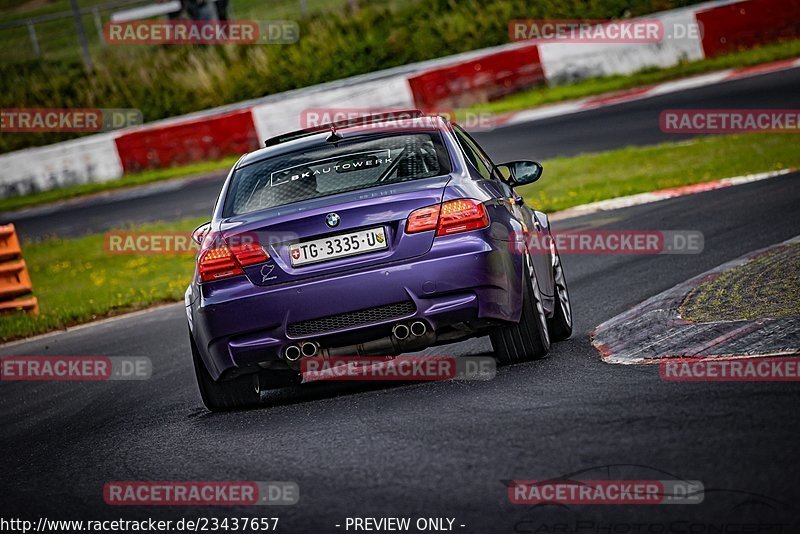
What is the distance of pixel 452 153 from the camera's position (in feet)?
23.7

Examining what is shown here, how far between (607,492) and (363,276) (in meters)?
2.34

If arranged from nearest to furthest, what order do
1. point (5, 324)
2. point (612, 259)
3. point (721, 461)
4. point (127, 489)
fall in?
point (721, 461) → point (127, 489) → point (612, 259) → point (5, 324)

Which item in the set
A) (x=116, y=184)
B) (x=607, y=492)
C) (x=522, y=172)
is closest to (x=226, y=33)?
(x=116, y=184)

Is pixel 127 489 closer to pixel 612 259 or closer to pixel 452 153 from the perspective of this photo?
pixel 452 153

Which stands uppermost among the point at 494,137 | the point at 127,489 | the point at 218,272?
the point at 218,272

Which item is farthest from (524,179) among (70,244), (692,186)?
(70,244)

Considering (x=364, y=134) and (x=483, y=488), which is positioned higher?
(x=364, y=134)

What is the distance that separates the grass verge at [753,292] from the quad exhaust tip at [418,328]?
5.23ft

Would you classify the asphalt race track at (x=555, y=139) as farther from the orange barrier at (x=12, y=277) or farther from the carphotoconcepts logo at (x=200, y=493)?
the carphotoconcepts logo at (x=200, y=493)

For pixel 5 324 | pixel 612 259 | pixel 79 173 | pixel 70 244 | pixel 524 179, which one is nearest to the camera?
pixel 524 179

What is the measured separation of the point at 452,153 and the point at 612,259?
14.8ft

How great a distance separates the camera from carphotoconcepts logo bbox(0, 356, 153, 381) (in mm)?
9625

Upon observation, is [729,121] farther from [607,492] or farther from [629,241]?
[607,492]

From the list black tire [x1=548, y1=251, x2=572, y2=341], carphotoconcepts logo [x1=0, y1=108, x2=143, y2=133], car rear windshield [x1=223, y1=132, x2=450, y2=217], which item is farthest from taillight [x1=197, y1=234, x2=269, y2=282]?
carphotoconcepts logo [x1=0, y1=108, x2=143, y2=133]
